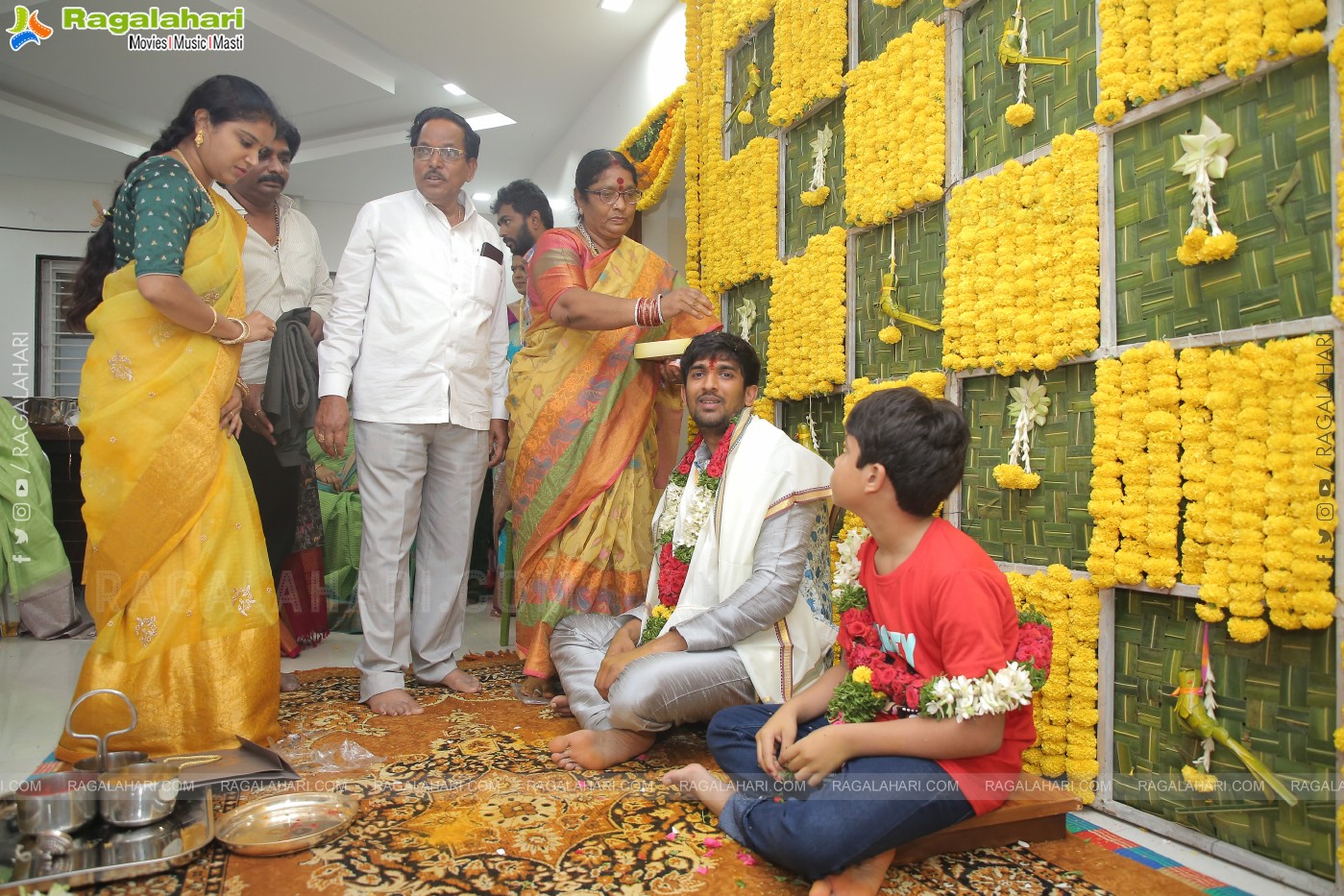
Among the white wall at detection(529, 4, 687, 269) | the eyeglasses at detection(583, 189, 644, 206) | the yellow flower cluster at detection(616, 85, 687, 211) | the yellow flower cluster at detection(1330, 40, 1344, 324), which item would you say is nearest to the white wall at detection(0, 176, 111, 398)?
the white wall at detection(529, 4, 687, 269)

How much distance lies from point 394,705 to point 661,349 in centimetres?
156

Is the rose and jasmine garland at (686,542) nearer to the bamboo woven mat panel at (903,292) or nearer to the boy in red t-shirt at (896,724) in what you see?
the bamboo woven mat panel at (903,292)

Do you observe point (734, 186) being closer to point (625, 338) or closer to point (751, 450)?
point (625, 338)

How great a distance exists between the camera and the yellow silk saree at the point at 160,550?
2387 mm

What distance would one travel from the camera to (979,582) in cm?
167

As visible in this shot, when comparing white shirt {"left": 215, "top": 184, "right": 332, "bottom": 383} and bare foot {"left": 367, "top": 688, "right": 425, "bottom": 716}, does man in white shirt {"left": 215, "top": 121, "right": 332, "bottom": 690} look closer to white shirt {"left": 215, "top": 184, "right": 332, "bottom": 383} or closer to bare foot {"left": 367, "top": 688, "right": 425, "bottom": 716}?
white shirt {"left": 215, "top": 184, "right": 332, "bottom": 383}

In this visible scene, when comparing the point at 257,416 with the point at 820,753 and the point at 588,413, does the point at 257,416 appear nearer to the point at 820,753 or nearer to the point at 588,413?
the point at 588,413

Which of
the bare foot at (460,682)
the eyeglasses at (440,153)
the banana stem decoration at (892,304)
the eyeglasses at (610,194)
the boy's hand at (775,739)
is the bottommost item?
the bare foot at (460,682)

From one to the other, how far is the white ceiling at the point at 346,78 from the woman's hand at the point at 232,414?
336cm

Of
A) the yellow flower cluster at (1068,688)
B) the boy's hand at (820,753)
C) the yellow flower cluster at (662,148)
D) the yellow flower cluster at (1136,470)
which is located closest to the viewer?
the boy's hand at (820,753)

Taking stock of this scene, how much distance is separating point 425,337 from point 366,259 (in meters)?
0.35

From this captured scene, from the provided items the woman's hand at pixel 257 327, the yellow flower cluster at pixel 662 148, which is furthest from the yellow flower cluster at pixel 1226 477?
the yellow flower cluster at pixel 662 148

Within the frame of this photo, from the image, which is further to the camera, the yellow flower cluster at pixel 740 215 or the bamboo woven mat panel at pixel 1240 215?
the yellow flower cluster at pixel 740 215

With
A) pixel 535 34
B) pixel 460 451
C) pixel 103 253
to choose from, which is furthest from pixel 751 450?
pixel 535 34
